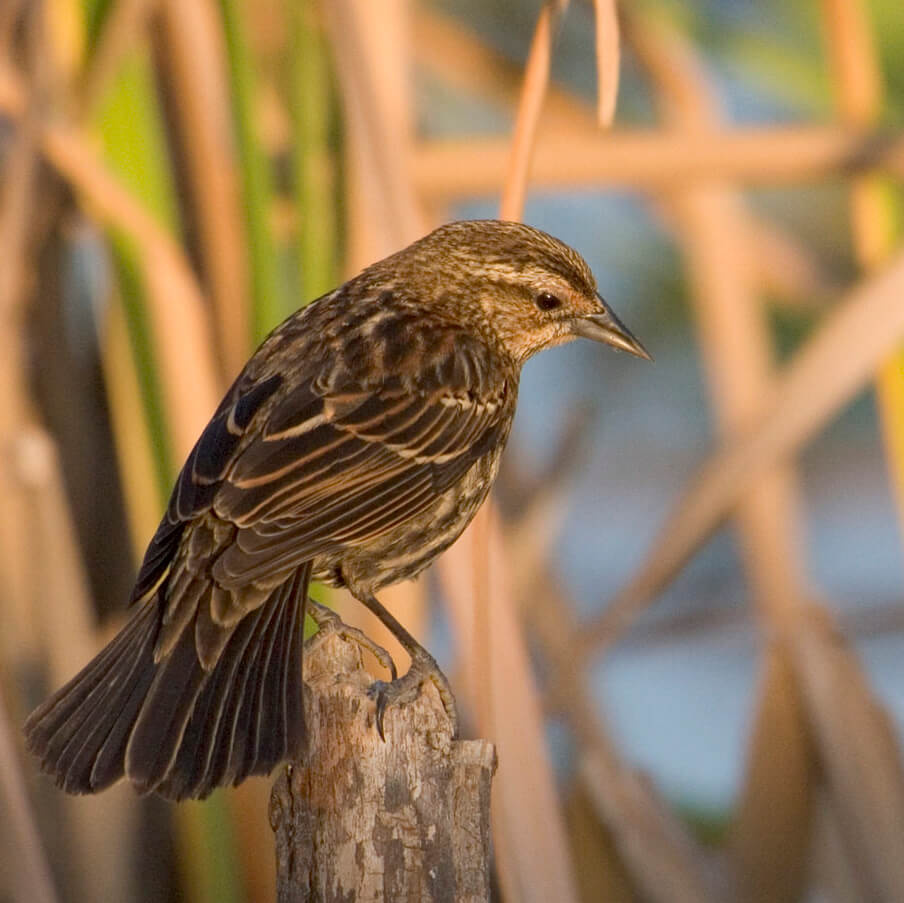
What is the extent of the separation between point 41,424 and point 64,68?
70 cm

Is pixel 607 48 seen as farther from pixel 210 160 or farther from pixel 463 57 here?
pixel 463 57

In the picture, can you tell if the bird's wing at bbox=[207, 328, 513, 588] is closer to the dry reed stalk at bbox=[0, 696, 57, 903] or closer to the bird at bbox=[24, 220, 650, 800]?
the bird at bbox=[24, 220, 650, 800]

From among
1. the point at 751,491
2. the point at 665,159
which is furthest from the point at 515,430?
the point at 665,159

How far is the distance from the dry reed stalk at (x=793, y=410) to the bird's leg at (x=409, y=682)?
91cm

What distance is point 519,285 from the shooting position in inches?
105

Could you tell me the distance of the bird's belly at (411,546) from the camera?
2.38 meters

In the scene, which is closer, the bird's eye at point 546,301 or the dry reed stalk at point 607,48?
the dry reed stalk at point 607,48

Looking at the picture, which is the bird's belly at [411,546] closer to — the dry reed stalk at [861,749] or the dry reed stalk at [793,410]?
the dry reed stalk at [793,410]

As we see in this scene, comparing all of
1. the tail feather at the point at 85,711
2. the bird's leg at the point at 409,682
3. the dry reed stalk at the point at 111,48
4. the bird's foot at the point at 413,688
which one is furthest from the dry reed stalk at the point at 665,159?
the tail feather at the point at 85,711

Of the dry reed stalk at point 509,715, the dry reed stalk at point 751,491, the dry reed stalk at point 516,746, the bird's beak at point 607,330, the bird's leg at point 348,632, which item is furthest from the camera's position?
the dry reed stalk at point 751,491

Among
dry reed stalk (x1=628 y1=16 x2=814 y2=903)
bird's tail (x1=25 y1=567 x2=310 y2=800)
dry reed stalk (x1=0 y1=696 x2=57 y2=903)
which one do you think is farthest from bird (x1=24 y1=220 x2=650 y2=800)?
dry reed stalk (x1=628 y1=16 x2=814 y2=903)

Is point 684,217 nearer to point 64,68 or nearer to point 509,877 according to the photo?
point 64,68

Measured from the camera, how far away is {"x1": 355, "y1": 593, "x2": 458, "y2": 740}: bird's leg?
6.43 ft

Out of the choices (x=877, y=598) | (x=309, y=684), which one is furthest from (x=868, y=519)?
(x=309, y=684)
